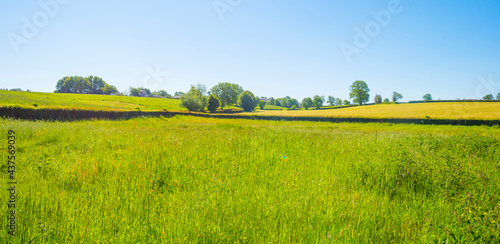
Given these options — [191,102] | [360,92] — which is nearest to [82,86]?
[191,102]

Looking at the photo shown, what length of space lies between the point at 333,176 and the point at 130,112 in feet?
131

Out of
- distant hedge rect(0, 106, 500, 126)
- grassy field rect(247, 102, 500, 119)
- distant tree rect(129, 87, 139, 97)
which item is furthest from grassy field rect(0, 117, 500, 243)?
distant tree rect(129, 87, 139, 97)

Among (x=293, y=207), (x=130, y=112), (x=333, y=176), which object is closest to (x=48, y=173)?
(x=293, y=207)

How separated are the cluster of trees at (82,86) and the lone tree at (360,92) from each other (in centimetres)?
15240

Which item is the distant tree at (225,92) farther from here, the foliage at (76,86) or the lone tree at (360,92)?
the foliage at (76,86)

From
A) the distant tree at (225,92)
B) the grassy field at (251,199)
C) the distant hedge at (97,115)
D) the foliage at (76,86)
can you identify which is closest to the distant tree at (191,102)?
the distant tree at (225,92)

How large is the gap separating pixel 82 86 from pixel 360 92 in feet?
528

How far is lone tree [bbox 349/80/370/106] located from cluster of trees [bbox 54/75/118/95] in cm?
15240

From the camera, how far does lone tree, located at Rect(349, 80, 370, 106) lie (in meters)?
104

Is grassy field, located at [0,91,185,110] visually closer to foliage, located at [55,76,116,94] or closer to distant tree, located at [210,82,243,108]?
distant tree, located at [210,82,243,108]

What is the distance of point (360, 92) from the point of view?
104m

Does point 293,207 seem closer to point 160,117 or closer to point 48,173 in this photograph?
point 48,173

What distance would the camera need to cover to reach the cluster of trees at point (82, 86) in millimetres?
130250

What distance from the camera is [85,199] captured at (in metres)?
3.27
